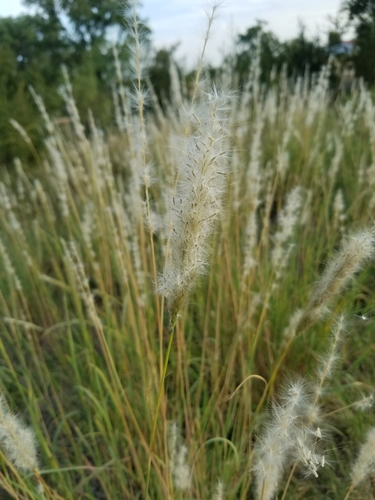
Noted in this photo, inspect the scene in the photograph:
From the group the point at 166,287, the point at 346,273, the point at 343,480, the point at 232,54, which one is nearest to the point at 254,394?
the point at 343,480

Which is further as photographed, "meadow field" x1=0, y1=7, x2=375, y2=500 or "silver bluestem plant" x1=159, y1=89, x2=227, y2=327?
"meadow field" x1=0, y1=7, x2=375, y2=500

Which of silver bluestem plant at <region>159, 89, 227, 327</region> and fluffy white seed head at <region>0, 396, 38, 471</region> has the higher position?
silver bluestem plant at <region>159, 89, 227, 327</region>

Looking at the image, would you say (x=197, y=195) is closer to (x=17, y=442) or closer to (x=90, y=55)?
(x=17, y=442)

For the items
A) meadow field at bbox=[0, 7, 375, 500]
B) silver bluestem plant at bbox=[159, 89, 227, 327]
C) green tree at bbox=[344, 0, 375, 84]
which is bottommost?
meadow field at bbox=[0, 7, 375, 500]

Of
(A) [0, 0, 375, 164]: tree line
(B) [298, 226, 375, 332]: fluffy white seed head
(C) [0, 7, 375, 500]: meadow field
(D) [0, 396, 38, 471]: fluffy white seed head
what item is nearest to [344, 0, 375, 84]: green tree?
(A) [0, 0, 375, 164]: tree line

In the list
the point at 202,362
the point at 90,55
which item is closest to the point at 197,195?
the point at 202,362

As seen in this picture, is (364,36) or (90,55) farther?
(90,55)

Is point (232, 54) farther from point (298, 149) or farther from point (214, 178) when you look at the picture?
point (214, 178)

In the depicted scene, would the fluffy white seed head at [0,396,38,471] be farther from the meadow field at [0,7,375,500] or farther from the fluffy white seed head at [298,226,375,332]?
the fluffy white seed head at [298,226,375,332]

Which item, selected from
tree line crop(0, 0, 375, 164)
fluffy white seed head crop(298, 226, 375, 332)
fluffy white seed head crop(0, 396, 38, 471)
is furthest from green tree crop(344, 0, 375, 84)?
fluffy white seed head crop(0, 396, 38, 471)

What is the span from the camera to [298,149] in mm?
3240

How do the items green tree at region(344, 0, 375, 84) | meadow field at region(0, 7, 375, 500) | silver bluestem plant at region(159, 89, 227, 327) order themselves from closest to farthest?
silver bluestem plant at region(159, 89, 227, 327)
meadow field at region(0, 7, 375, 500)
green tree at region(344, 0, 375, 84)

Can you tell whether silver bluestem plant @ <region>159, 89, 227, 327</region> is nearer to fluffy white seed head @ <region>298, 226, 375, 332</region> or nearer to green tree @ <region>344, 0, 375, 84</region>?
fluffy white seed head @ <region>298, 226, 375, 332</region>

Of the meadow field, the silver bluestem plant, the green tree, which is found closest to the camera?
the silver bluestem plant
